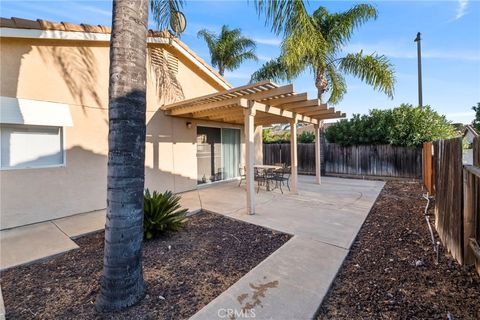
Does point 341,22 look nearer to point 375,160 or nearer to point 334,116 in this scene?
point 334,116

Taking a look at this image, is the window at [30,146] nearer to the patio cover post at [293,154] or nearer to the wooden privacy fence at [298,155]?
the patio cover post at [293,154]

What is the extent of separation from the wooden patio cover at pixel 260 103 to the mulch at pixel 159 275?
293 cm

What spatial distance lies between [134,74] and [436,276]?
4278 millimetres

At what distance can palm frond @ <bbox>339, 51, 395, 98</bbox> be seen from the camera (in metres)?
8.84

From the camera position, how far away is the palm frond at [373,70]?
884cm

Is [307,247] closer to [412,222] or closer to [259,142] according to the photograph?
[412,222]

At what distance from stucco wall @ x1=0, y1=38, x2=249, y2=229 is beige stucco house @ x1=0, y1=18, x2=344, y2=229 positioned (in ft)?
0.06

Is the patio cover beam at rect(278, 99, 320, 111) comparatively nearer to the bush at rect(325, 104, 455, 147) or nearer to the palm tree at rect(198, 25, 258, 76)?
the bush at rect(325, 104, 455, 147)

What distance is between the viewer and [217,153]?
920 centimetres

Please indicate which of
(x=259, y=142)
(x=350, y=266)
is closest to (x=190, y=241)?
(x=350, y=266)

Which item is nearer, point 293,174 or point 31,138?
point 31,138

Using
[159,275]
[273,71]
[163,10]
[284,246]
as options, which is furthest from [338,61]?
[159,275]

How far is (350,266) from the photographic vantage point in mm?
3178

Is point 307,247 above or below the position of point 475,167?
below
